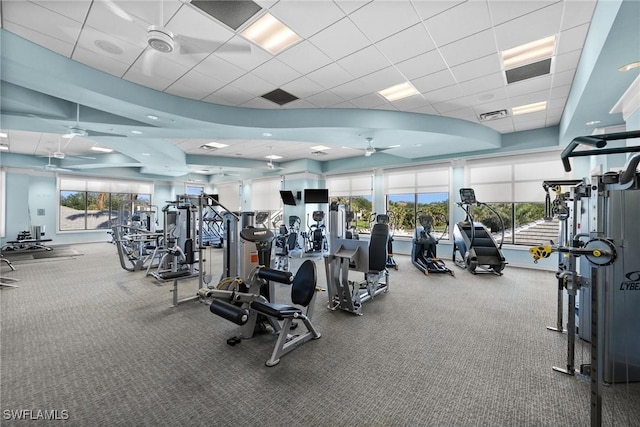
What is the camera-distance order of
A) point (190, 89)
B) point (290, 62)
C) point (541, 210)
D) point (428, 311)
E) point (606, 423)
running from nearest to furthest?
point (606, 423), point (290, 62), point (428, 311), point (190, 89), point (541, 210)

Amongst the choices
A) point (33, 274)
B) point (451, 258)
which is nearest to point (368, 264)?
point (451, 258)

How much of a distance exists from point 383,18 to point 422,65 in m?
1.14

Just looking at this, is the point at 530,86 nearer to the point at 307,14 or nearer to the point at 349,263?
the point at 307,14

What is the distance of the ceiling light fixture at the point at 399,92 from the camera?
4274 mm

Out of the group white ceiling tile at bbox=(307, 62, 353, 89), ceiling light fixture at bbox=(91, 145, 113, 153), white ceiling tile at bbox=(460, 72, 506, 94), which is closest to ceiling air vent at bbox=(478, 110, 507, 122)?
white ceiling tile at bbox=(460, 72, 506, 94)

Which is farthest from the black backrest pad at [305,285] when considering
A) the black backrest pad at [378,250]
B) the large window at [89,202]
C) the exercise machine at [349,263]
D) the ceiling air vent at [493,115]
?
the large window at [89,202]

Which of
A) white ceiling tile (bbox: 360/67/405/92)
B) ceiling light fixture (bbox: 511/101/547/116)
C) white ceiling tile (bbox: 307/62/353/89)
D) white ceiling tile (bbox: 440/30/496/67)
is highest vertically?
white ceiling tile (bbox: 307/62/353/89)

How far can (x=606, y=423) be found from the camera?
1826 millimetres

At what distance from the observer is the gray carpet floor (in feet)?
6.23

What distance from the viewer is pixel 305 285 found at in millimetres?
2805

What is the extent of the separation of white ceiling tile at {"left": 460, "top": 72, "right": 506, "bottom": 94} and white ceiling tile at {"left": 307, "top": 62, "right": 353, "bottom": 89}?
6.02ft

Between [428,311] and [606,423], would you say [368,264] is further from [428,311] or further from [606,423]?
[606,423]

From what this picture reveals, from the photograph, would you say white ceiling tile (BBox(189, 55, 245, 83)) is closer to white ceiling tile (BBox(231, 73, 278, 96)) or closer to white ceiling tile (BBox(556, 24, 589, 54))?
white ceiling tile (BBox(231, 73, 278, 96))

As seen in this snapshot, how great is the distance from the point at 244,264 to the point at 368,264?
5.76 ft
